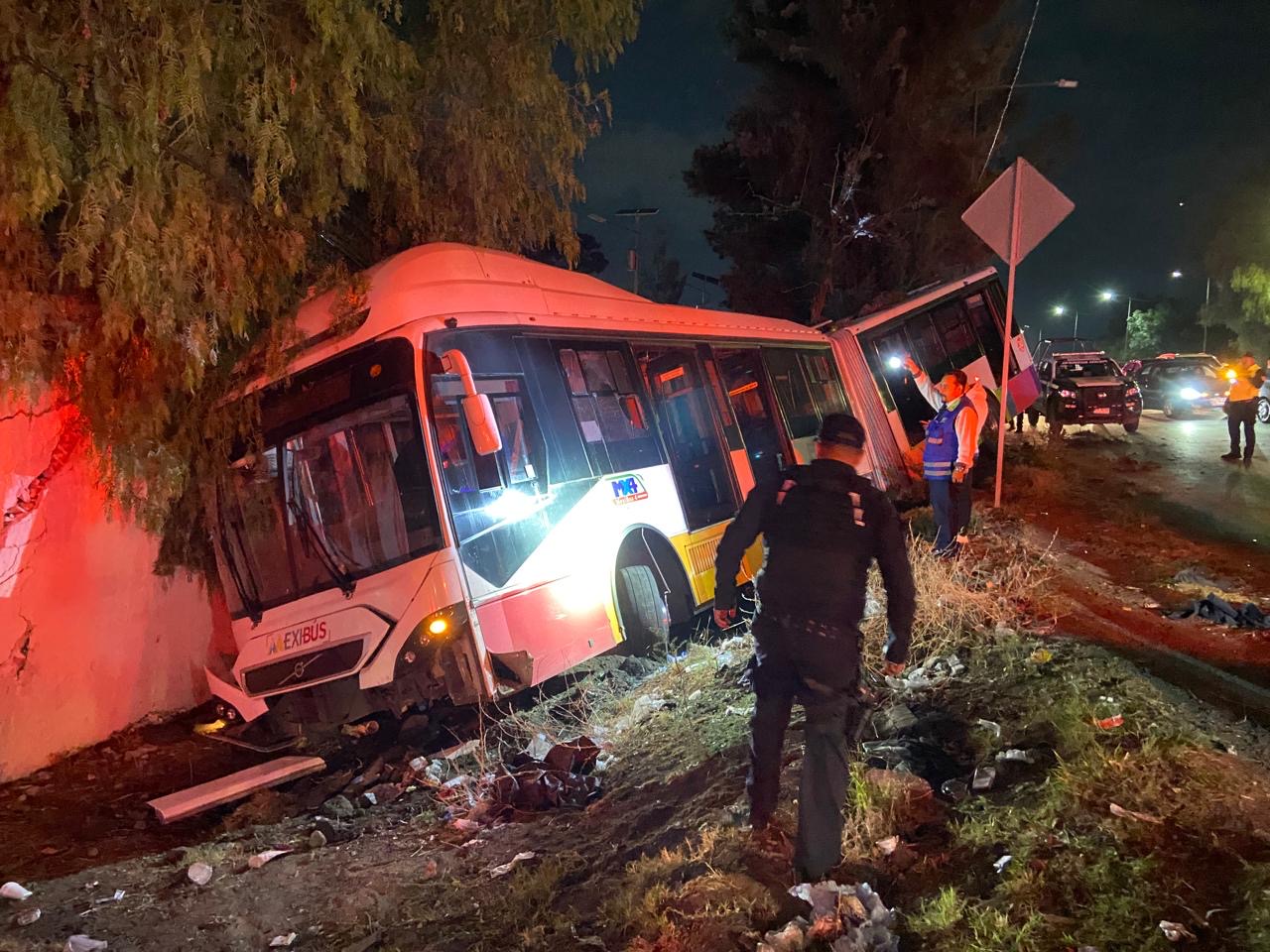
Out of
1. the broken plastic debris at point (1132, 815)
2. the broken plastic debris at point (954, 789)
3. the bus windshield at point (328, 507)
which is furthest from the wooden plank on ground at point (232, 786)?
the broken plastic debris at point (1132, 815)

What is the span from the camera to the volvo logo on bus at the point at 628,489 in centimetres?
645

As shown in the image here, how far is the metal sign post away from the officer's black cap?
4.23m

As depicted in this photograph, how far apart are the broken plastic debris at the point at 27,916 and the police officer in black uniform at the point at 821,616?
329 cm

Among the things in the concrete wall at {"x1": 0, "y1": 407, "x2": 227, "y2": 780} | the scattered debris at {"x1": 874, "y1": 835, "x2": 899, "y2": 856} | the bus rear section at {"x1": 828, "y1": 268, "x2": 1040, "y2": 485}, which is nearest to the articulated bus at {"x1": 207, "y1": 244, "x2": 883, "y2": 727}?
the concrete wall at {"x1": 0, "y1": 407, "x2": 227, "y2": 780}

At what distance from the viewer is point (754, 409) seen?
9.13 metres

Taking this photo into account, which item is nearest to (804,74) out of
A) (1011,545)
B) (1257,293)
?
(1011,545)

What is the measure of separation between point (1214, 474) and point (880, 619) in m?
8.61

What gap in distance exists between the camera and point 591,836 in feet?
13.4

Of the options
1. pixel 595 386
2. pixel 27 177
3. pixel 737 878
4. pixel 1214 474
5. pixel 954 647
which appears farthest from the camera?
pixel 1214 474

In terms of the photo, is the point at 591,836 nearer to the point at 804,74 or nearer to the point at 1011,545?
the point at 1011,545

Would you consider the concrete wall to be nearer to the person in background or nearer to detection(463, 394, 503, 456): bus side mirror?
detection(463, 394, 503, 456): bus side mirror

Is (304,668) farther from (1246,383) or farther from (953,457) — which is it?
(1246,383)

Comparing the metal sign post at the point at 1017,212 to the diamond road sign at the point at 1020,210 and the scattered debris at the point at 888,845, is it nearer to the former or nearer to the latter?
the diamond road sign at the point at 1020,210

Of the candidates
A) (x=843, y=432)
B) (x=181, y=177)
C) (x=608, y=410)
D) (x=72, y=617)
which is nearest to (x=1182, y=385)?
(x=608, y=410)
